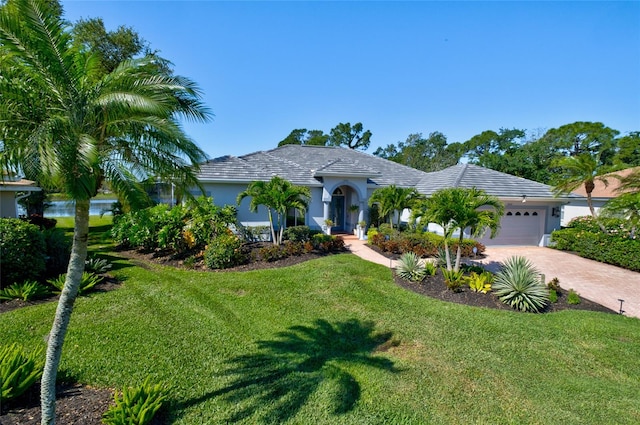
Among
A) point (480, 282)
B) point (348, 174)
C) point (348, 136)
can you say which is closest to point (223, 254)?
point (480, 282)

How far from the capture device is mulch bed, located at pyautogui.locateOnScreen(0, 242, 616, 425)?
415 cm

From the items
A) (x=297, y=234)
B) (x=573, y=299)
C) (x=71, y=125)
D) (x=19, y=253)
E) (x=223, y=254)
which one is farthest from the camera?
(x=297, y=234)

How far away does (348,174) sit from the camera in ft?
62.6

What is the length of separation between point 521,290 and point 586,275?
265 inches

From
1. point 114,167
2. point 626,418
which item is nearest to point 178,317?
point 114,167

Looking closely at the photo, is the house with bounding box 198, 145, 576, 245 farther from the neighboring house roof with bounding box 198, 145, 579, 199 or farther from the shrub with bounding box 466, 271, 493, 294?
the shrub with bounding box 466, 271, 493, 294

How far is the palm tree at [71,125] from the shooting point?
352cm

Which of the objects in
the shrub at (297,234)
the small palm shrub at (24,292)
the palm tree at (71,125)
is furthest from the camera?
the shrub at (297,234)

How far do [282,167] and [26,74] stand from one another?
56.2 feet

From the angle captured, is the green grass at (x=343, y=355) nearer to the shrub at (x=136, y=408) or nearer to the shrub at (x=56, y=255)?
the shrub at (x=136, y=408)

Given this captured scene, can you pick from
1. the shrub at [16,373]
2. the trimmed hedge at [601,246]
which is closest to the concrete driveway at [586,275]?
the trimmed hedge at [601,246]

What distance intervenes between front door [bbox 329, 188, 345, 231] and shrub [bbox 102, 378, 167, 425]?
17780mm

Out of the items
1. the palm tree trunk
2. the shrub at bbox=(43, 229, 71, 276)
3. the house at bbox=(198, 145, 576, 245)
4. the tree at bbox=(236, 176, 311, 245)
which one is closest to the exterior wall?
the shrub at bbox=(43, 229, 71, 276)

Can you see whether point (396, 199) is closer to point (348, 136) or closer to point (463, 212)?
point (463, 212)
